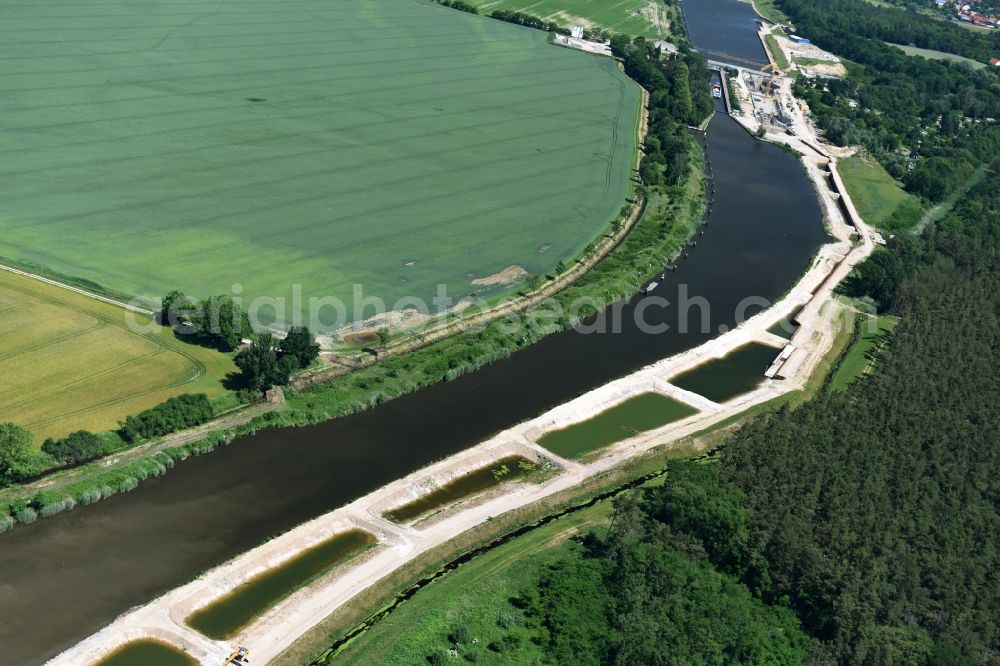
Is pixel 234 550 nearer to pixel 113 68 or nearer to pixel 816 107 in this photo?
pixel 113 68

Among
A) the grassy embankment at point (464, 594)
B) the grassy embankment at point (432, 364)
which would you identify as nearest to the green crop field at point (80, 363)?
the grassy embankment at point (432, 364)

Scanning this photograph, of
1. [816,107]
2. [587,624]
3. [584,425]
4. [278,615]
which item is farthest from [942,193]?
[278,615]

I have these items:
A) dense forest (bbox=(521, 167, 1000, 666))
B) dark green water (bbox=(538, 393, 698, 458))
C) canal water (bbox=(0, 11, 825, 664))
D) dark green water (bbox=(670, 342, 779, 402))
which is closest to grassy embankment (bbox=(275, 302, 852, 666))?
dense forest (bbox=(521, 167, 1000, 666))

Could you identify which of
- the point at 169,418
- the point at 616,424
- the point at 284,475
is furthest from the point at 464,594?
the point at 169,418

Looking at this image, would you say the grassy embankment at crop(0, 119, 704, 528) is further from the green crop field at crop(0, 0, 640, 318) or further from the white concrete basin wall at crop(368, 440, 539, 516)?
the white concrete basin wall at crop(368, 440, 539, 516)

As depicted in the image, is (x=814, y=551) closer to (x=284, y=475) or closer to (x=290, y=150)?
(x=284, y=475)

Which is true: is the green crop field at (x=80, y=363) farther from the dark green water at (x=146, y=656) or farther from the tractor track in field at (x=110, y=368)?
the dark green water at (x=146, y=656)
